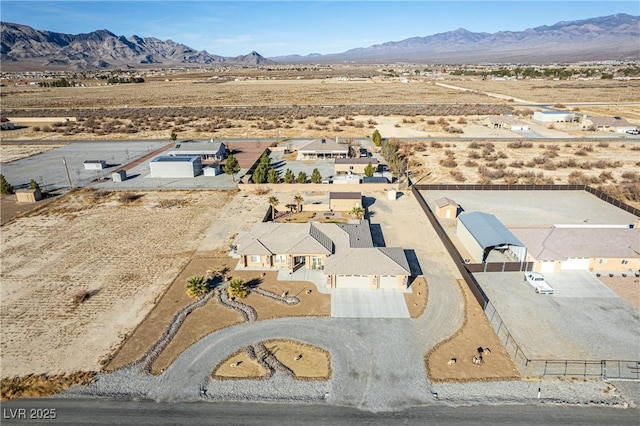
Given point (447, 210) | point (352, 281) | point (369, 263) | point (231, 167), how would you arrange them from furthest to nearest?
1. point (231, 167)
2. point (447, 210)
3. point (352, 281)
4. point (369, 263)

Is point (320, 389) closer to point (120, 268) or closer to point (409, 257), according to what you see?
point (409, 257)

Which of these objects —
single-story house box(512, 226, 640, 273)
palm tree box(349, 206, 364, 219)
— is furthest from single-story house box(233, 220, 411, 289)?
single-story house box(512, 226, 640, 273)

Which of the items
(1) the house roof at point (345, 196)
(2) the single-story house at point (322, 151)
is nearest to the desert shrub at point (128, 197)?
(1) the house roof at point (345, 196)

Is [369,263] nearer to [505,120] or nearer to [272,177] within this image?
[272,177]

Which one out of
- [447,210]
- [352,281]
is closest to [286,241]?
[352,281]

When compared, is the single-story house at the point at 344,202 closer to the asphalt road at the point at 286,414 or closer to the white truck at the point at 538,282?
the white truck at the point at 538,282

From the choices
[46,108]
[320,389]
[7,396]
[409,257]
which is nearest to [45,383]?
[7,396]
